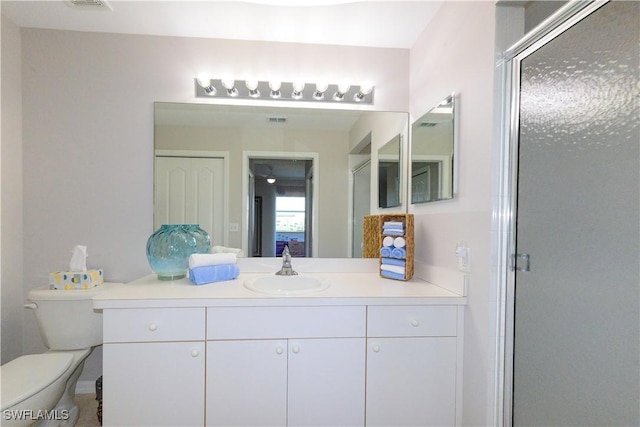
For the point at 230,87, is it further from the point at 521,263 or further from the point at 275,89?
the point at 521,263

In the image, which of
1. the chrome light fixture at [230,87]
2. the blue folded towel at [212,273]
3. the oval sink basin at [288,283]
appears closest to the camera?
the blue folded towel at [212,273]

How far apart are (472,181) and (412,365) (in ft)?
2.84

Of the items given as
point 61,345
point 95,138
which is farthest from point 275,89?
point 61,345

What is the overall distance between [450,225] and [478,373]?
65cm

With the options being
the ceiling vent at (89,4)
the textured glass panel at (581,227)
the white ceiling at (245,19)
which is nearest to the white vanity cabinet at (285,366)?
the textured glass panel at (581,227)

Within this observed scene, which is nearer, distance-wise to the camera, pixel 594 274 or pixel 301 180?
pixel 594 274

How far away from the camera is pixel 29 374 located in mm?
1386

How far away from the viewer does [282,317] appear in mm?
1374

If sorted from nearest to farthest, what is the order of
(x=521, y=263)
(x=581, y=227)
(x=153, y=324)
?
(x=581, y=227) → (x=521, y=263) → (x=153, y=324)

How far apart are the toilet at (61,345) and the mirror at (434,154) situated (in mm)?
1879

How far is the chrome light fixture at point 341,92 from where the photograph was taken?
198cm

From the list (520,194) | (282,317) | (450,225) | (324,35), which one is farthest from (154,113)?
(520,194)

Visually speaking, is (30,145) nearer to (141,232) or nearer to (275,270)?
(141,232)

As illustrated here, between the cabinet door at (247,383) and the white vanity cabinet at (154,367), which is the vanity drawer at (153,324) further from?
the cabinet door at (247,383)
